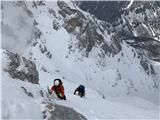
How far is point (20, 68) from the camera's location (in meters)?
19.5

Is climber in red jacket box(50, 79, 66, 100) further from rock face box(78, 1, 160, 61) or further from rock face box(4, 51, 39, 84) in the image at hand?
rock face box(78, 1, 160, 61)

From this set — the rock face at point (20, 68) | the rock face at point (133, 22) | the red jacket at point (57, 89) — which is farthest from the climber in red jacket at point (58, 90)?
the rock face at point (133, 22)

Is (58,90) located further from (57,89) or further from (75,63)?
(75,63)

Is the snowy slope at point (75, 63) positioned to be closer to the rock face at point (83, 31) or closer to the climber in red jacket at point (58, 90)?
the rock face at point (83, 31)

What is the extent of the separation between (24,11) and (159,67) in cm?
7829

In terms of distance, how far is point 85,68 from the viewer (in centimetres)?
8306

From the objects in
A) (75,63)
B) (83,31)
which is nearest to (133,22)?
(83,31)

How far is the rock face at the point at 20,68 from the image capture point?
18141 millimetres

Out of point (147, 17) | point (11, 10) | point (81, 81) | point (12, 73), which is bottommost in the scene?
point (12, 73)

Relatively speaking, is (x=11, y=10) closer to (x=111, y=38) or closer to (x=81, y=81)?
(x=81, y=81)

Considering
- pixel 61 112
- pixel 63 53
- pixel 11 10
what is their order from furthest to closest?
1. pixel 63 53
2. pixel 11 10
3. pixel 61 112

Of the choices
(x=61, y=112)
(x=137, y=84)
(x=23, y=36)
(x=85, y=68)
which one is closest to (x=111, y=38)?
(x=137, y=84)

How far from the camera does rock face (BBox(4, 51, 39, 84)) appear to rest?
59.5 feet

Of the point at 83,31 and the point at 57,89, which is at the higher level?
the point at 83,31
